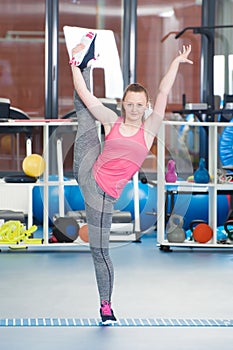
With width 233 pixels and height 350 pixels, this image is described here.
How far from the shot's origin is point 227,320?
4324mm

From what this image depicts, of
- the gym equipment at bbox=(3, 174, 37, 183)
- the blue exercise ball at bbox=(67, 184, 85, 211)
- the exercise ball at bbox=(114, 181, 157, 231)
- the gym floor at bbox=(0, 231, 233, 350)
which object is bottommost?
the gym floor at bbox=(0, 231, 233, 350)

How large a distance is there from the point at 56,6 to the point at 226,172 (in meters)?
2.77

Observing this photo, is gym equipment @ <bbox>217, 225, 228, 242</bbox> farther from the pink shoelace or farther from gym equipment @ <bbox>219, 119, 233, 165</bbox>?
the pink shoelace

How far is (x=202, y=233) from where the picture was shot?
678 cm

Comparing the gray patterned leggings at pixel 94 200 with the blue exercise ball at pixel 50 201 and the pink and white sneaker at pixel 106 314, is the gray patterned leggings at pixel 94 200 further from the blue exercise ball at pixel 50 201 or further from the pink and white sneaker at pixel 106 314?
the blue exercise ball at pixel 50 201

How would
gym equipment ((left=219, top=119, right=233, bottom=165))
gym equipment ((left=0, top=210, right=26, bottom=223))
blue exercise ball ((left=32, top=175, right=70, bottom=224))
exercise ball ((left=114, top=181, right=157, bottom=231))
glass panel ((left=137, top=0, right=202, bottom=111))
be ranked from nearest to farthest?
exercise ball ((left=114, top=181, right=157, bottom=231)) < gym equipment ((left=0, top=210, right=26, bottom=223)) < gym equipment ((left=219, top=119, right=233, bottom=165)) < blue exercise ball ((left=32, top=175, right=70, bottom=224)) < glass panel ((left=137, top=0, right=202, bottom=111))

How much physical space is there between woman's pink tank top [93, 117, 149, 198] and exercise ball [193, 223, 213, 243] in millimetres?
2802

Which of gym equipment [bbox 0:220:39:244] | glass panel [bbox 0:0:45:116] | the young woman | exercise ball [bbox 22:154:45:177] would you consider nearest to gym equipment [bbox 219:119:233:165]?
exercise ball [bbox 22:154:45:177]

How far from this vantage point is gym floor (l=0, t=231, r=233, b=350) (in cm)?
388

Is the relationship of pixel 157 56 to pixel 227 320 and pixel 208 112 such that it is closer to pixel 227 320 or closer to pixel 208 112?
pixel 208 112

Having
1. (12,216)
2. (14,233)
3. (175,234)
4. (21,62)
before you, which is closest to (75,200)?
(12,216)

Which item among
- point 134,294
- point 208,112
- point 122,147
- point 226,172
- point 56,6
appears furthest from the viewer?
point 56,6

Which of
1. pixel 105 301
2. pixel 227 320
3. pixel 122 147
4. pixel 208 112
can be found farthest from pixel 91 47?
pixel 208 112

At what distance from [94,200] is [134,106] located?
1.68 ft
